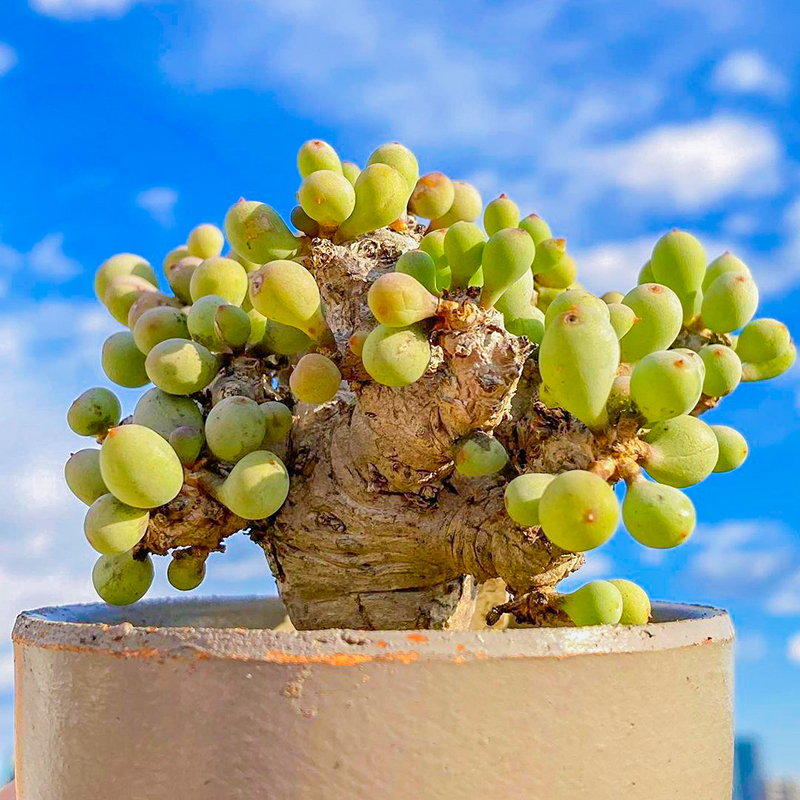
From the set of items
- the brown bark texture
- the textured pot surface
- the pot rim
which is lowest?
the textured pot surface

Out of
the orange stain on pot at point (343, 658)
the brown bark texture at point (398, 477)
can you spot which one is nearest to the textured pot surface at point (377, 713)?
the orange stain on pot at point (343, 658)

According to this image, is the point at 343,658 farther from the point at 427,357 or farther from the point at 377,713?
the point at 427,357

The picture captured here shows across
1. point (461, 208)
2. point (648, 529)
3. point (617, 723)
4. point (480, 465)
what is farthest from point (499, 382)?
point (461, 208)

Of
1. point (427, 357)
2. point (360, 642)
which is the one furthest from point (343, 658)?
point (427, 357)

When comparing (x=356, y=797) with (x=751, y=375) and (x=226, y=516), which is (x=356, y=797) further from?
(x=751, y=375)

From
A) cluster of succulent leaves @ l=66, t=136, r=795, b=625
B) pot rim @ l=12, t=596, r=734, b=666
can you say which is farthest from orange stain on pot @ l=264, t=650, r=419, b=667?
cluster of succulent leaves @ l=66, t=136, r=795, b=625

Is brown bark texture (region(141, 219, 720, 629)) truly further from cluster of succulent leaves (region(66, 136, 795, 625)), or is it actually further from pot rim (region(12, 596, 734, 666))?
pot rim (region(12, 596, 734, 666))
